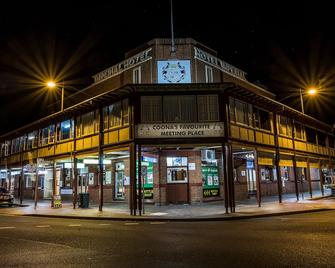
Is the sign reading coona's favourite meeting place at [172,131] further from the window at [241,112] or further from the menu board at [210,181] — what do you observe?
the menu board at [210,181]

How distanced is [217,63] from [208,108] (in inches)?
275

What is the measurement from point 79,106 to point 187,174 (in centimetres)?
881

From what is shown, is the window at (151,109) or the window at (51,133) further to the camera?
the window at (51,133)

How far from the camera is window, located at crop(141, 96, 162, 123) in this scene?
18.7m

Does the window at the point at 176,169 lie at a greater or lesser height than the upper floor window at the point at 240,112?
lesser

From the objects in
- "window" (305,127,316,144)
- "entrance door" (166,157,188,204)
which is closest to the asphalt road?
"entrance door" (166,157,188,204)

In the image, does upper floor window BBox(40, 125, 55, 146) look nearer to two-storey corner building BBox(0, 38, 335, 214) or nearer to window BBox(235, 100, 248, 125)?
two-storey corner building BBox(0, 38, 335, 214)

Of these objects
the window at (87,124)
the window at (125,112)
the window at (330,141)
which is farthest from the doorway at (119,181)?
the window at (330,141)

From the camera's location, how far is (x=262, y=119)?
2311 centimetres

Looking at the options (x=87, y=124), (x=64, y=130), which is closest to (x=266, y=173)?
(x=87, y=124)

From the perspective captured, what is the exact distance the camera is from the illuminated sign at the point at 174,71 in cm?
2151

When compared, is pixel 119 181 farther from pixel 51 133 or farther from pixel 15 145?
pixel 15 145

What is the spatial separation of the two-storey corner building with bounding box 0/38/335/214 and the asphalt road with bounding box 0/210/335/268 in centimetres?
724

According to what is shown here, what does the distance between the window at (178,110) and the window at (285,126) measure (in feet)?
31.2
